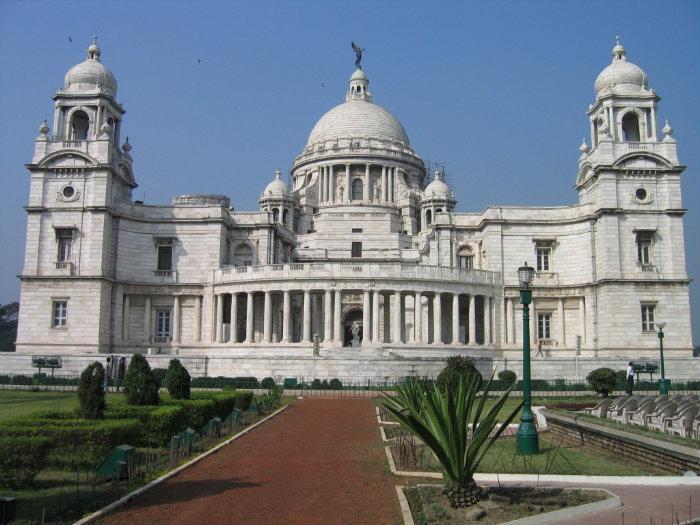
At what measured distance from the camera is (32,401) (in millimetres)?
33812

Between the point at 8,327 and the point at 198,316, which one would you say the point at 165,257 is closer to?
the point at 198,316

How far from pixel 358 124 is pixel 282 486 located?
253ft

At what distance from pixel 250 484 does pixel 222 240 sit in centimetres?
4808

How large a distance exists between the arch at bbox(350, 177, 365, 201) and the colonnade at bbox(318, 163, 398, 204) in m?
0.35

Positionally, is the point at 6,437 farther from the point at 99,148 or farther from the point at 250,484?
the point at 99,148

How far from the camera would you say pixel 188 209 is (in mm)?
62812

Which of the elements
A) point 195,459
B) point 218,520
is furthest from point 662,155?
point 218,520

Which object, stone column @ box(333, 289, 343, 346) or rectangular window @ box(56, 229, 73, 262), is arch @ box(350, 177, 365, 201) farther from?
rectangular window @ box(56, 229, 73, 262)

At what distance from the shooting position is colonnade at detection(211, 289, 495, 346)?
179 feet

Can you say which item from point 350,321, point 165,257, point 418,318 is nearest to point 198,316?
point 165,257

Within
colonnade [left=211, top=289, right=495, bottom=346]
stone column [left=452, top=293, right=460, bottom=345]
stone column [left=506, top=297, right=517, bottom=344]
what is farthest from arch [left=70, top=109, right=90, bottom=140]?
stone column [left=506, top=297, right=517, bottom=344]

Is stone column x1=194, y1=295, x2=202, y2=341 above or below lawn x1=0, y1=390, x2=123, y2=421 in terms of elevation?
above

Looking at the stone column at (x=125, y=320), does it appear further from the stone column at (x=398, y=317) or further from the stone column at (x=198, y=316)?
the stone column at (x=398, y=317)

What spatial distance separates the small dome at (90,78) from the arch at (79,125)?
7.16 feet
